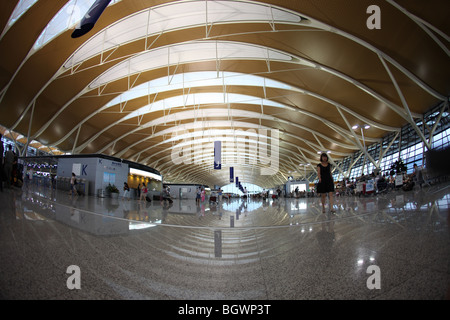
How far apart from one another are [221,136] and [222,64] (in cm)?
2288

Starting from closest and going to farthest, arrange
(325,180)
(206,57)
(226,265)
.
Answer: (226,265) → (325,180) → (206,57)

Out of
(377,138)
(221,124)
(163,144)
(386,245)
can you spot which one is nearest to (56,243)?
(386,245)

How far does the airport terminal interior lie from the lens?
73.1 inches

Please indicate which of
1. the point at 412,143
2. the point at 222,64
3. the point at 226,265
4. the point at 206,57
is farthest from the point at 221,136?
the point at 226,265

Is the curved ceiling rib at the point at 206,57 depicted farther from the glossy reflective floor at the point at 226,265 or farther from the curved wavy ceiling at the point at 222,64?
the glossy reflective floor at the point at 226,265

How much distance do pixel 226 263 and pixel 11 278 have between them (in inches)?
63.8

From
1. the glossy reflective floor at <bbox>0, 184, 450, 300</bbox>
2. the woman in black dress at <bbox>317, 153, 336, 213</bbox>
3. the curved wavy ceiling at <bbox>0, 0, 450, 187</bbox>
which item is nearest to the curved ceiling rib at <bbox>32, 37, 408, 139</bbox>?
the curved wavy ceiling at <bbox>0, 0, 450, 187</bbox>

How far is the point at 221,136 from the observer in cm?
4434

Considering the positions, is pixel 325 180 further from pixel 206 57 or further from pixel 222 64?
pixel 222 64

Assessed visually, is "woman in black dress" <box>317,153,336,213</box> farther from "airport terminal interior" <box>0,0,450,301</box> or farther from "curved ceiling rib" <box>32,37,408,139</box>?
"curved ceiling rib" <box>32,37,408,139</box>

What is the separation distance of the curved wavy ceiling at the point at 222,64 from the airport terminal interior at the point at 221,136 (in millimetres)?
143
